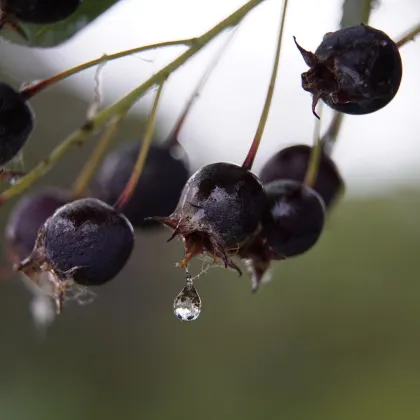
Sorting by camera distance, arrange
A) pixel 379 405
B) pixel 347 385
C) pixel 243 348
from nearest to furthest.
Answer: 1. pixel 379 405
2. pixel 347 385
3. pixel 243 348

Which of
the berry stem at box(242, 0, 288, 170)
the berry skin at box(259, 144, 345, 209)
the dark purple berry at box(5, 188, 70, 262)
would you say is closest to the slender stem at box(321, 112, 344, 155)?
the berry skin at box(259, 144, 345, 209)

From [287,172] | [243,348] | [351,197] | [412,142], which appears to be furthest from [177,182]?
[351,197]

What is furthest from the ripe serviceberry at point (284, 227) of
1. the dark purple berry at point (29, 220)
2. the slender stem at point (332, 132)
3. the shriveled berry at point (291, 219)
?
the dark purple berry at point (29, 220)

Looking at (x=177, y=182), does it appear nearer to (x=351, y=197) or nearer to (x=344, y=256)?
(x=344, y=256)

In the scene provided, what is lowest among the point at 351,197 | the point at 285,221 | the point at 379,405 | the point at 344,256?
the point at 285,221

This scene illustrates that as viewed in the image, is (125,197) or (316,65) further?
(125,197)

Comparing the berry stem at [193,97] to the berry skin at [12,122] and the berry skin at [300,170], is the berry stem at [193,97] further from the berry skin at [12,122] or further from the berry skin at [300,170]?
the berry skin at [12,122]

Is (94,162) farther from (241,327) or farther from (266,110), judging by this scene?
(241,327)
